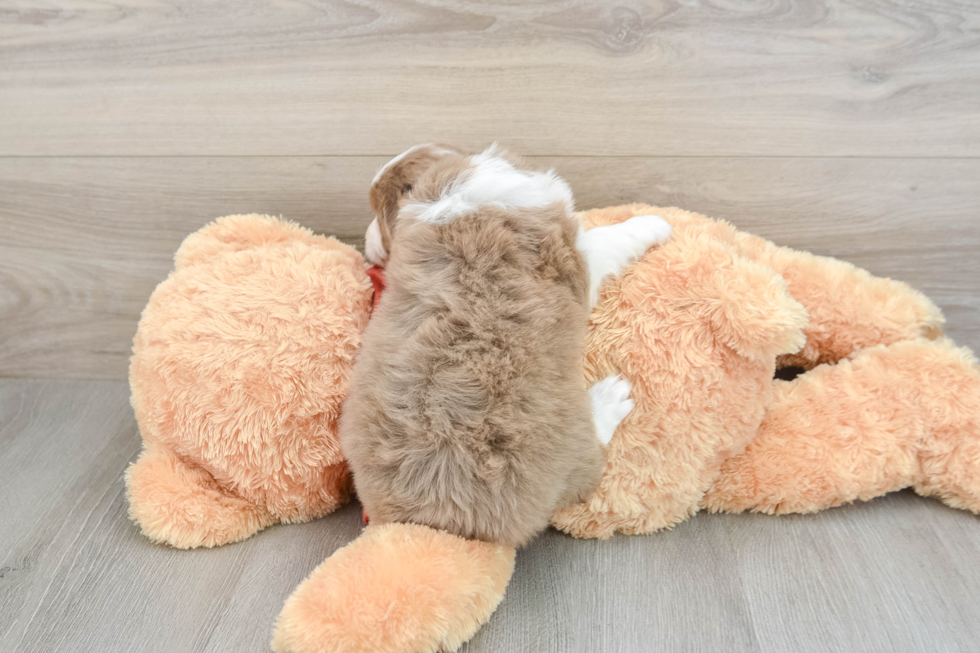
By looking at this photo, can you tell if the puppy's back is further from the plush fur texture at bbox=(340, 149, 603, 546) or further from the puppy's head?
the puppy's head

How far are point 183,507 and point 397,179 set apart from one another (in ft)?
1.84

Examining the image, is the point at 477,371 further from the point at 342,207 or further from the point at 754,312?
the point at 342,207

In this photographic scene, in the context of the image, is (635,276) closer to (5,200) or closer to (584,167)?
(584,167)

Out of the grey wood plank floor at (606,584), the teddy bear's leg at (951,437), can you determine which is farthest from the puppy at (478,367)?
the teddy bear's leg at (951,437)

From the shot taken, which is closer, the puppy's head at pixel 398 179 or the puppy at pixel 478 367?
the puppy at pixel 478 367

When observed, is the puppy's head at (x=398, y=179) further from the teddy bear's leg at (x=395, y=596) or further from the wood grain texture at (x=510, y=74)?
the teddy bear's leg at (x=395, y=596)

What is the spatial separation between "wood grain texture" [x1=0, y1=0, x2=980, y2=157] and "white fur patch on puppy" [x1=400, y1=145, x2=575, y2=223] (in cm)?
26

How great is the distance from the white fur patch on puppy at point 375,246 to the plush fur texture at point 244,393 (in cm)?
4

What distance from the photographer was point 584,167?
112 cm

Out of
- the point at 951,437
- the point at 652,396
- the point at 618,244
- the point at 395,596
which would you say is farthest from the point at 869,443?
the point at 395,596

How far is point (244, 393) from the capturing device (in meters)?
0.92

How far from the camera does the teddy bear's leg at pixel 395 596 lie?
2.34 ft

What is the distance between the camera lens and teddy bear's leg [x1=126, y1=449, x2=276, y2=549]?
95 centimetres

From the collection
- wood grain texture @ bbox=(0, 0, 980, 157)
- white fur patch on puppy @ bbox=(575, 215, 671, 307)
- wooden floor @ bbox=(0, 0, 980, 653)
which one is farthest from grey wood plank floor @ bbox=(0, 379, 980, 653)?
wood grain texture @ bbox=(0, 0, 980, 157)
